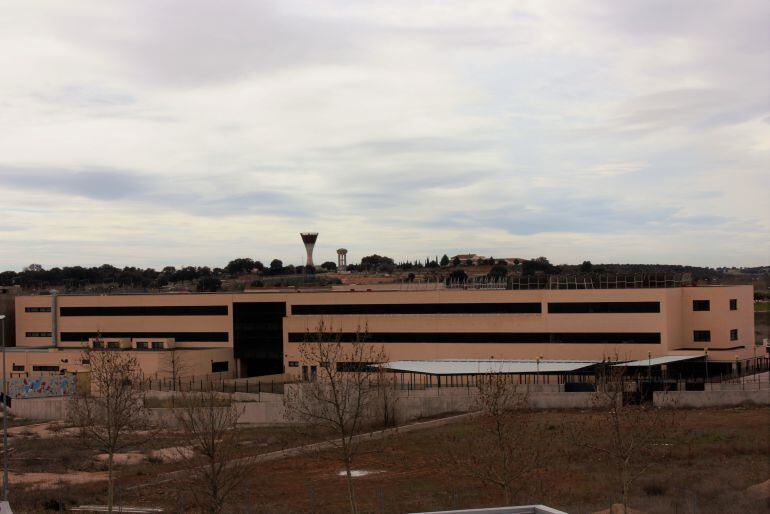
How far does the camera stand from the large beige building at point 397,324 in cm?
7794

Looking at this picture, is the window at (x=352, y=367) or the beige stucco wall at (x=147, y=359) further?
the beige stucco wall at (x=147, y=359)

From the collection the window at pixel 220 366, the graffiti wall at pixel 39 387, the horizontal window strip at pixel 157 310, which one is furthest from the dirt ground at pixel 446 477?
the horizontal window strip at pixel 157 310

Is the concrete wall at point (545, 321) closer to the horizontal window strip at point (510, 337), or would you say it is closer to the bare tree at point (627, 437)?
the horizontal window strip at point (510, 337)

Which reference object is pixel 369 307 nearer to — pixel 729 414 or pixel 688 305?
pixel 688 305

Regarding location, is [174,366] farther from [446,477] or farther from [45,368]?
[446,477]

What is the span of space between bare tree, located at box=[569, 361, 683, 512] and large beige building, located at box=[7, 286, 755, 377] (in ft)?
54.8

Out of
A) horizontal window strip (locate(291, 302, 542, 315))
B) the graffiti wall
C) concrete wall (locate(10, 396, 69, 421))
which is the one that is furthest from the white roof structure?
the graffiti wall

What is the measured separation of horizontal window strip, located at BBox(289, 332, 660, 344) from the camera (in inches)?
3044

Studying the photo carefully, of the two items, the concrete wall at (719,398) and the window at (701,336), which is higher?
the window at (701,336)

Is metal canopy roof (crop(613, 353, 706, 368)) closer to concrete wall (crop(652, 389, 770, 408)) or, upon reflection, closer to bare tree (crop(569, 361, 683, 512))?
concrete wall (crop(652, 389, 770, 408))

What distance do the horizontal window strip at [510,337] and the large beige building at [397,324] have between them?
95 mm

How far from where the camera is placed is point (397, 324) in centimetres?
8644

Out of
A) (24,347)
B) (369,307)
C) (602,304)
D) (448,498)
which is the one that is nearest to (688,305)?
(602,304)

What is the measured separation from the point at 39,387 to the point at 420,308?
39.8 meters
